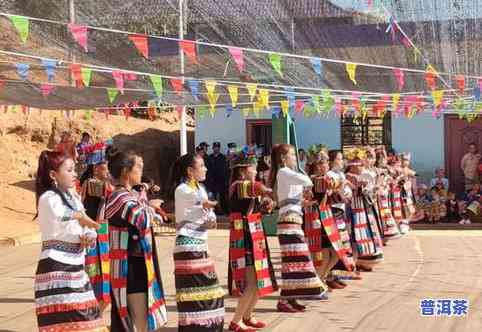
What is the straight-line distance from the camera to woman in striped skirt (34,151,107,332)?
15.0 ft

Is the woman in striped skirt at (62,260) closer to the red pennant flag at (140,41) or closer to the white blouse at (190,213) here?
the white blouse at (190,213)

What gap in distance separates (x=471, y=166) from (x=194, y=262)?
1259cm

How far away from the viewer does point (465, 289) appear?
8320 mm

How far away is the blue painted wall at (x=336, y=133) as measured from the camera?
58.5ft

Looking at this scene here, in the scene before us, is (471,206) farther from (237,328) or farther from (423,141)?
(237,328)

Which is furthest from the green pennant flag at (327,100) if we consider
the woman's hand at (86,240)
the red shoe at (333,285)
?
the woman's hand at (86,240)

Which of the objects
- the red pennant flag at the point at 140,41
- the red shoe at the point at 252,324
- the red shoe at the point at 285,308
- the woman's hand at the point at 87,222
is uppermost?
Result: the red pennant flag at the point at 140,41

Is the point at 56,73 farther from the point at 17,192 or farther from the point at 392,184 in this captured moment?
the point at 17,192

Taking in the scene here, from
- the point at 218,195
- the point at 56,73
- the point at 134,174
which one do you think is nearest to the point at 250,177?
the point at 134,174

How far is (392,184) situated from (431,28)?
382 centimetres

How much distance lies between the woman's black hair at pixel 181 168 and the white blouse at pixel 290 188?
151cm

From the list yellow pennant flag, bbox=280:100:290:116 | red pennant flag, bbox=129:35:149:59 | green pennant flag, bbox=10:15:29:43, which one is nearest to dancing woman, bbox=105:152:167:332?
green pennant flag, bbox=10:15:29:43

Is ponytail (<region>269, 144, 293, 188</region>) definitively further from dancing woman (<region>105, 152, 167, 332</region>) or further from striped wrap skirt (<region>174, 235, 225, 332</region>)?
dancing woman (<region>105, 152, 167, 332</region>)

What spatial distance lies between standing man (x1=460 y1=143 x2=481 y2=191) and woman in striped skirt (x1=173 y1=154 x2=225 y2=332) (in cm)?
1233
